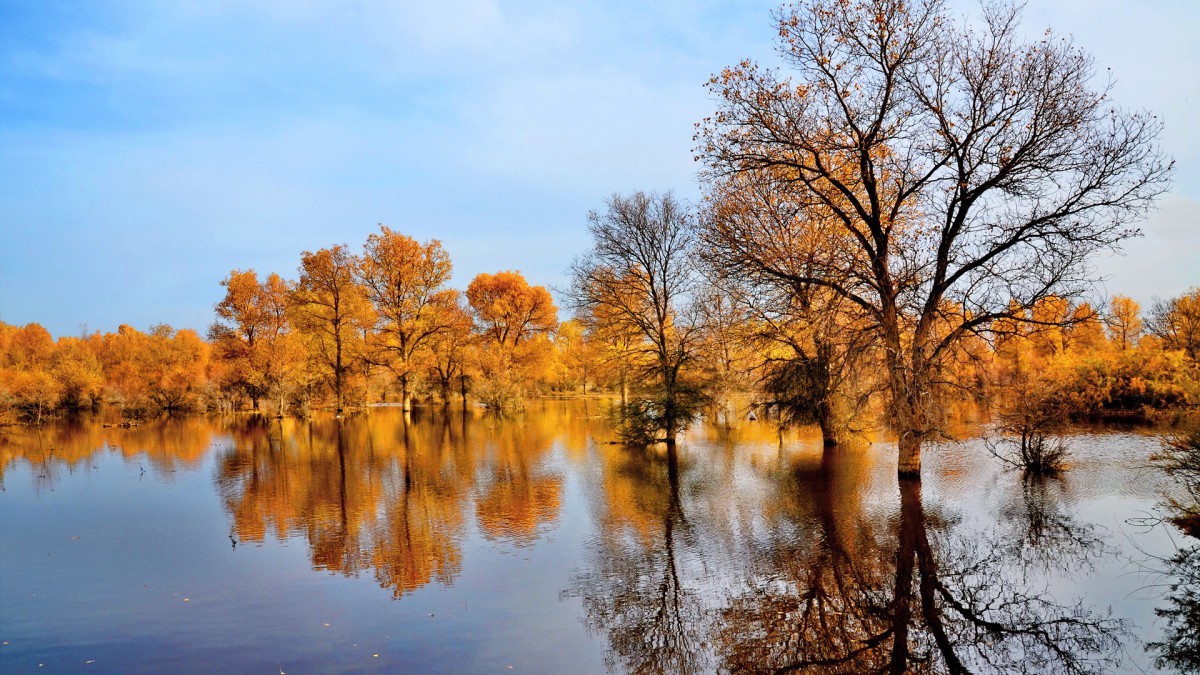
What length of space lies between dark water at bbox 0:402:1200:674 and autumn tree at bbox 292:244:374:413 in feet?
87.7

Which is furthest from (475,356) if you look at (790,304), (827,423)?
(790,304)

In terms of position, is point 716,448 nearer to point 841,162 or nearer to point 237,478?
point 841,162

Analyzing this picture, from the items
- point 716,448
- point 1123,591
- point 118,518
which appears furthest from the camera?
point 716,448

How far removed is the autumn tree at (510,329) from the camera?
4984 cm

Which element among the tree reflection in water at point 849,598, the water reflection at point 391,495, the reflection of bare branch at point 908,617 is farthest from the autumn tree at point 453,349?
the reflection of bare branch at point 908,617

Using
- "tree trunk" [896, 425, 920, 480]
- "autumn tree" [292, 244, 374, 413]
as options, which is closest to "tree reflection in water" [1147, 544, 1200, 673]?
"tree trunk" [896, 425, 920, 480]

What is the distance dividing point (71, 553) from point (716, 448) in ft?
61.0

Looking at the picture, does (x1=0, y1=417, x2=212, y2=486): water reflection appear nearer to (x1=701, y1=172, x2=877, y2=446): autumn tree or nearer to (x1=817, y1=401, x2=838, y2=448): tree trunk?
(x1=701, y1=172, x2=877, y2=446): autumn tree

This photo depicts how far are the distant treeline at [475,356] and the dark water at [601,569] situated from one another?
3810mm

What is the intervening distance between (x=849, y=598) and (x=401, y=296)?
42.8 meters

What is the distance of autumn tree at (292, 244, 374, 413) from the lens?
4650 cm

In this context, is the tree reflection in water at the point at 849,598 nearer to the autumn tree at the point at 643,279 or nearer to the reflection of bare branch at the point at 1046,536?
the reflection of bare branch at the point at 1046,536

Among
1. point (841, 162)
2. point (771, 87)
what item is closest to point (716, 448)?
point (841, 162)

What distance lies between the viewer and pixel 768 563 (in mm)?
10633
